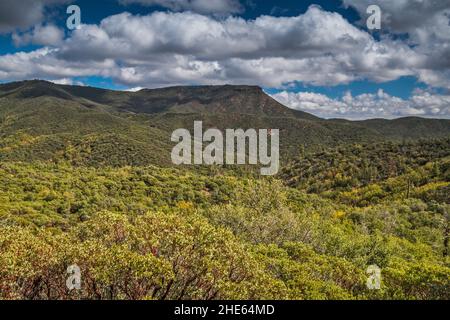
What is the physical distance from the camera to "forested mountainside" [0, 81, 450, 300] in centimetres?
1770

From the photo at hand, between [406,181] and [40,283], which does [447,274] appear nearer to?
[40,283]

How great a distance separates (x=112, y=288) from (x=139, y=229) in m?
3.51

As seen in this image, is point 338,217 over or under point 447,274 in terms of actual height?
under

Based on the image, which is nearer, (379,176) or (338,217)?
(338,217)

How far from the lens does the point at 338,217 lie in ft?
244

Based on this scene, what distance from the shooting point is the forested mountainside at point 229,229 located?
1770cm

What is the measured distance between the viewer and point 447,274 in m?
23.4

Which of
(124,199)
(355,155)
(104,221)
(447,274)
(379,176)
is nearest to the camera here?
(104,221)

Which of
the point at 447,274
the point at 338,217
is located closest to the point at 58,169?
the point at 338,217

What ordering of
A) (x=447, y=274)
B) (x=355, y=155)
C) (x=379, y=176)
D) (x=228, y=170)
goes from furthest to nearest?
(x=228, y=170), (x=355, y=155), (x=379, y=176), (x=447, y=274)

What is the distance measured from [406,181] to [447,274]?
8570 cm

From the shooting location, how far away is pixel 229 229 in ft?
96.9
